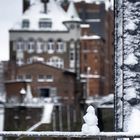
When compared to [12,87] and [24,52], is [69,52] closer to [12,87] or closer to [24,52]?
[24,52]

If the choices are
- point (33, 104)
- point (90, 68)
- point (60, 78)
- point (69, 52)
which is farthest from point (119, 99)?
point (90, 68)

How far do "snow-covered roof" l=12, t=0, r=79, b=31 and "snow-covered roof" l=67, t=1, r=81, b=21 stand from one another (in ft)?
2.10

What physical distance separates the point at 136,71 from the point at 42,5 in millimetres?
65079

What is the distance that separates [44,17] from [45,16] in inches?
5.7

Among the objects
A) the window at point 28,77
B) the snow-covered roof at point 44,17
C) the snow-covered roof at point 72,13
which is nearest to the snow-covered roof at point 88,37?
the snow-covered roof at point 72,13

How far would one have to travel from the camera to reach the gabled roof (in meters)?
66.0

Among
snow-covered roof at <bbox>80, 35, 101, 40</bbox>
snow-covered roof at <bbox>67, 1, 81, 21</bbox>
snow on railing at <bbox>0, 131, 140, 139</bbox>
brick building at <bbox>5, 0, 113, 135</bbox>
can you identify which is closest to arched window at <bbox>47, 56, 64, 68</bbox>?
brick building at <bbox>5, 0, 113, 135</bbox>

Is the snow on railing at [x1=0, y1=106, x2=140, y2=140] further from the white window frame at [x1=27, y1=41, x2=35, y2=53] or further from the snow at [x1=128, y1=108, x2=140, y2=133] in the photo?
the white window frame at [x1=27, y1=41, x2=35, y2=53]

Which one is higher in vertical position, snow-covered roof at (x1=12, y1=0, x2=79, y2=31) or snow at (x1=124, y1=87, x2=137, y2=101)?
snow at (x1=124, y1=87, x2=137, y2=101)

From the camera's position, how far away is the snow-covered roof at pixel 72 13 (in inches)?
2707

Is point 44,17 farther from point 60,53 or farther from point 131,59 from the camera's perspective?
point 131,59

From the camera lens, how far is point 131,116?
383 cm

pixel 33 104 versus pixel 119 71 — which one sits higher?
pixel 119 71

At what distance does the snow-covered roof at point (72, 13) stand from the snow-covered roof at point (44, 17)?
2.10 ft
